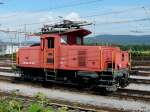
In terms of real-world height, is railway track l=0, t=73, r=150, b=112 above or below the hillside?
below

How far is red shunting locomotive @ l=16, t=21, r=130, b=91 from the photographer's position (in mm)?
18250

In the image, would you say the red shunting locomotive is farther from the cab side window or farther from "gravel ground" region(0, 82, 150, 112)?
"gravel ground" region(0, 82, 150, 112)

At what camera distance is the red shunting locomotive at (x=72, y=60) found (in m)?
18.2

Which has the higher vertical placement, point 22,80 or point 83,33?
point 83,33

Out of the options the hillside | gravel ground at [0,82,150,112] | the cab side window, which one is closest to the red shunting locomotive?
the cab side window

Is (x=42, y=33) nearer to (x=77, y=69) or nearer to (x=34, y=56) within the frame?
(x=34, y=56)

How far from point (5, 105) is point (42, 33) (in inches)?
507

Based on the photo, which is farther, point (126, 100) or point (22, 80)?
point (22, 80)

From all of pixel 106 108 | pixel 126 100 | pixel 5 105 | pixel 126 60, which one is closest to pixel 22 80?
pixel 126 60

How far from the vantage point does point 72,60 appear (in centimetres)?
1959

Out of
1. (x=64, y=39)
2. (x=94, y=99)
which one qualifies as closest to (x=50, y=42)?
(x=64, y=39)

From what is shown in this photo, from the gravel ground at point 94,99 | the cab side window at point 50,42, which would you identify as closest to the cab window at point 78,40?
the cab side window at point 50,42

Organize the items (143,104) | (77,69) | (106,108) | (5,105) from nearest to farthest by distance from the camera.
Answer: (5,105) → (106,108) → (143,104) → (77,69)

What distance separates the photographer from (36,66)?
834 inches
